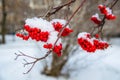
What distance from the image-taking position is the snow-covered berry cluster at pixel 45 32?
3.27 meters

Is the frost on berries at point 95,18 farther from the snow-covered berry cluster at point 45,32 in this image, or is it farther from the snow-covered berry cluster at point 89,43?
the snow-covered berry cluster at point 45,32

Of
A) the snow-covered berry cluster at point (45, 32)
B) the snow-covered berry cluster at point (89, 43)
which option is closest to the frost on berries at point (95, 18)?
the snow-covered berry cluster at point (89, 43)

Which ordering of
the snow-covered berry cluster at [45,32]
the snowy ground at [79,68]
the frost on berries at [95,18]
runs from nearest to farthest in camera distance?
the snow-covered berry cluster at [45,32], the frost on berries at [95,18], the snowy ground at [79,68]

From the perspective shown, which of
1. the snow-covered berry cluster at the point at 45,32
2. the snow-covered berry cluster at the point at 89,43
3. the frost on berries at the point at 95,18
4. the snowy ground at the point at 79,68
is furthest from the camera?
the snowy ground at the point at 79,68

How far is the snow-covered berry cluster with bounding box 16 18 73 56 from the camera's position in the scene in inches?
129

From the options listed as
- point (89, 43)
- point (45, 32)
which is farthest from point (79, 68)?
point (45, 32)

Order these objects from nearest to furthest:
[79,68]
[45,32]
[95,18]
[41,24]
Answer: [45,32], [41,24], [95,18], [79,68]

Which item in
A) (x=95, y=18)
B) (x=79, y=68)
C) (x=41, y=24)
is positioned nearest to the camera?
(x=41, y=24)

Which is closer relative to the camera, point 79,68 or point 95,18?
point 95,18

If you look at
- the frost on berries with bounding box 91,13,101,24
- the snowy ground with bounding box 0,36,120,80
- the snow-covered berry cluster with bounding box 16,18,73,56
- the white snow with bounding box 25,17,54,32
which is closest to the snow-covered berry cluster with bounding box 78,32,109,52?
the snow-covered berry cluster with bounding box 16,18,73,56

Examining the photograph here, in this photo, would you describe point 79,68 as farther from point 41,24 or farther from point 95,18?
point 41,24

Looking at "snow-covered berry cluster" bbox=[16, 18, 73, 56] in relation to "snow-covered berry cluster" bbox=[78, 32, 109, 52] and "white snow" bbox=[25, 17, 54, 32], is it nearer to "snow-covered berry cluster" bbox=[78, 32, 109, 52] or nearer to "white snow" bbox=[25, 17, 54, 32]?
"white snow" bbox=[25, 17, 54, 32]

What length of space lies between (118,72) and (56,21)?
1131cm

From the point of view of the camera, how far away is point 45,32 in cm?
330
